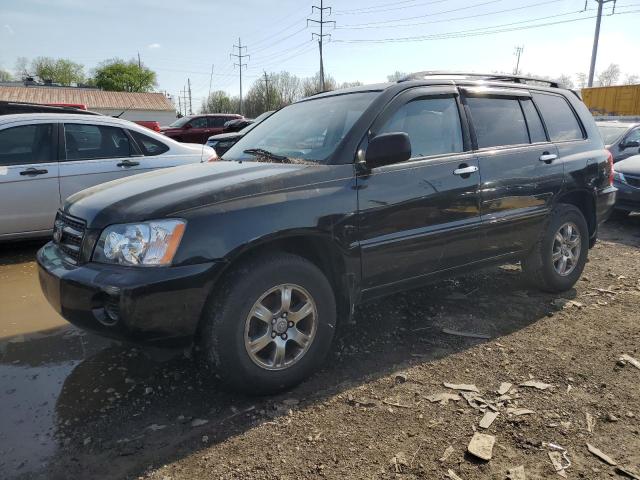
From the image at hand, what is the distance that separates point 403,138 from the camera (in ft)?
10.5

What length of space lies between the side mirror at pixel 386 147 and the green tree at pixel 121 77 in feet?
307

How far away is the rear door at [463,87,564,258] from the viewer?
13.0 ft

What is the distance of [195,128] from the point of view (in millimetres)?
20547

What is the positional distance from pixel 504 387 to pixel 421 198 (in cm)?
132

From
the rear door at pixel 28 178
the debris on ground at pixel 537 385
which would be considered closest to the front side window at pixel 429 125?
the debris on ground at pixel 537 385

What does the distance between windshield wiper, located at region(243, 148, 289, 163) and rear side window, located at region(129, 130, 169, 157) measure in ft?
10.3

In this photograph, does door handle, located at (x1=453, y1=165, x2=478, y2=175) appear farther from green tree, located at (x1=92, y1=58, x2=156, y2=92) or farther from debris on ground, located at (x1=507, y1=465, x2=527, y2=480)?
green tree, located at (x1=92, y1=58, x2=156, y2=92)

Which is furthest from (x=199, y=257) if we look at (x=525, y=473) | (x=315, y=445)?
(x=525, y=473)

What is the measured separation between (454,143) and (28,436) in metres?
3.32

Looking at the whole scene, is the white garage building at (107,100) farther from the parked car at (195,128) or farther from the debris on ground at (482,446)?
the debris on ground at (482,446)

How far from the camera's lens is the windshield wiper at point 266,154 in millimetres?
3522

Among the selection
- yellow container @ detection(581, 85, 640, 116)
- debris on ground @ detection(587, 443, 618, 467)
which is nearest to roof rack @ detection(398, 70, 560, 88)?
debris on ground @ detection(587, 443, 618, 467)

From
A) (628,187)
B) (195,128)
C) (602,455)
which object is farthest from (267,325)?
(195,128)

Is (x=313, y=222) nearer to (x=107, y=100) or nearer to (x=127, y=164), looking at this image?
(x=127, y=164)
